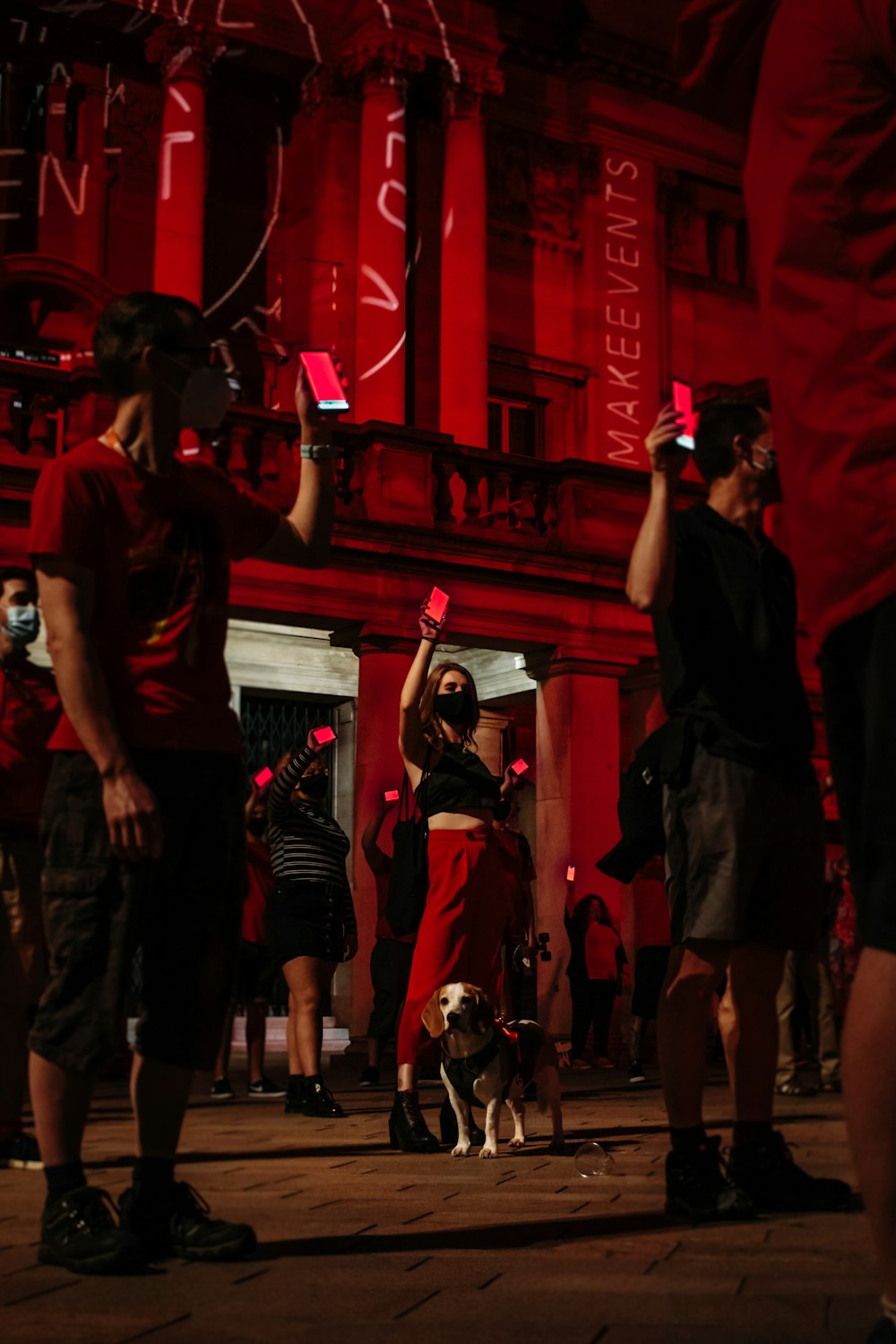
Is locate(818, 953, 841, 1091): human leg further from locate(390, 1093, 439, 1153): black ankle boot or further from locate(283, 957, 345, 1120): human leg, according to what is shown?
locate(390, 1093, 439, 1153): black ankle boot

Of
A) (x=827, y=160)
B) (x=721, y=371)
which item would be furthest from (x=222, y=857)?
(x=721, y=371)

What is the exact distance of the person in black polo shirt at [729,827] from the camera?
4.39m

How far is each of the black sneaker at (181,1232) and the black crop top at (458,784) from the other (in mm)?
3475

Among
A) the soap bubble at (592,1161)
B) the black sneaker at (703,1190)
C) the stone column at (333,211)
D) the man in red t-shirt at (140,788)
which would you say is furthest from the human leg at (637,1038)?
the stone column at (333,211)

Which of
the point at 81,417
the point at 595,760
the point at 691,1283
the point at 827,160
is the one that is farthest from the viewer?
the point at 595,760

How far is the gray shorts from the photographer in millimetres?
4395

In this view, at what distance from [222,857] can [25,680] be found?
2.70 metres

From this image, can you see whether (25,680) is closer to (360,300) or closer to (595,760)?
(595,760)

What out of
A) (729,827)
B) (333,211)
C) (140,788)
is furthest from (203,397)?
(333,211)

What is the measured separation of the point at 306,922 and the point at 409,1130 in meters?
2.18

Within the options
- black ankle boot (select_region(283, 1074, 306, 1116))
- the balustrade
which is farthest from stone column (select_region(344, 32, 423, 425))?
black ankle boot (select_region(283, 1074, 306, 1116))

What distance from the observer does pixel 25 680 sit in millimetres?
6125

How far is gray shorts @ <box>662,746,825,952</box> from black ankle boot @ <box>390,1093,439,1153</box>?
8.86ft

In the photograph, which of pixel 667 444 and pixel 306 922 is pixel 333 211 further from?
pixel 667 444
